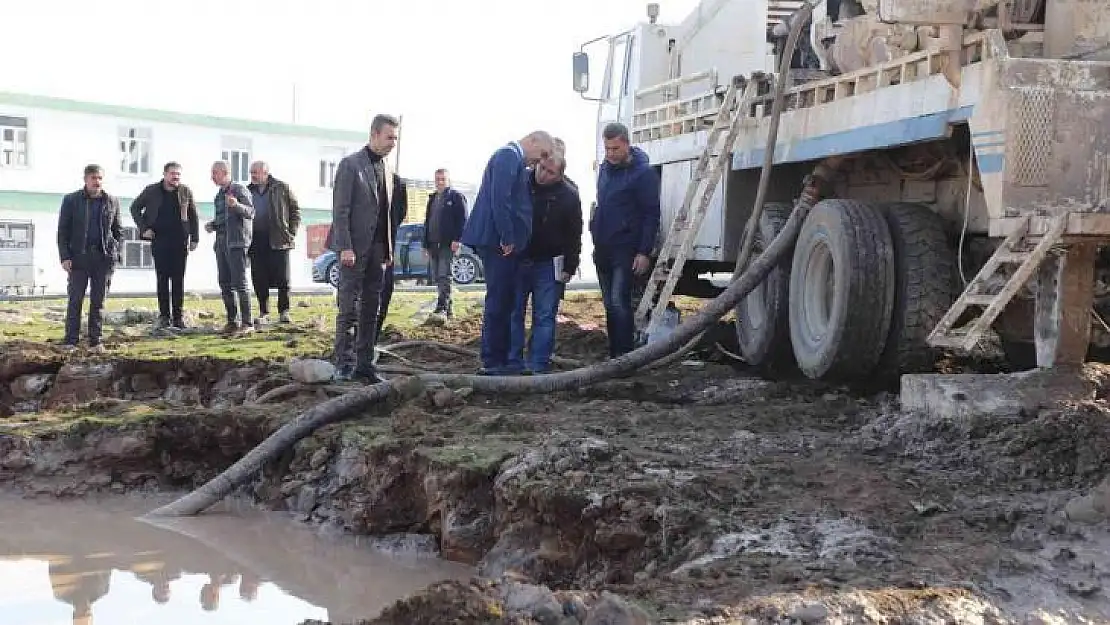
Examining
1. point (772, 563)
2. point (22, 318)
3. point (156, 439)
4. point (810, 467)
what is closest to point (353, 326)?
point (156, 439)

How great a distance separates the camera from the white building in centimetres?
3234

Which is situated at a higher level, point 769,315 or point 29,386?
point 769,315

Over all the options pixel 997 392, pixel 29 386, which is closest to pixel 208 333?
pixel 29 386

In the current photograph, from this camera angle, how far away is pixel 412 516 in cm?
571

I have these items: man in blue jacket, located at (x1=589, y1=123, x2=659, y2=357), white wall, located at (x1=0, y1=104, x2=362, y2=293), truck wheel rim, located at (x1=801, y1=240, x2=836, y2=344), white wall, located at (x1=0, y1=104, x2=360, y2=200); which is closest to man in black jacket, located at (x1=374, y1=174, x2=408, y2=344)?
man in blue jacket, located at (x1=589, y1=123, x2=659, y2=357)

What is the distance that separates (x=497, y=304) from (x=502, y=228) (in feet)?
1.76

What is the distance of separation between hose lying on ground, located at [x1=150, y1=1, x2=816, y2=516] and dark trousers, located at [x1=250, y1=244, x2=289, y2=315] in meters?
4.90

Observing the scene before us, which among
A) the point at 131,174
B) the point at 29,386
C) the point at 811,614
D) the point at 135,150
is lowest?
the point at 29,386

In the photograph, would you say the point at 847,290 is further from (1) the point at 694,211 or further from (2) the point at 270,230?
(2) the point at 270,230

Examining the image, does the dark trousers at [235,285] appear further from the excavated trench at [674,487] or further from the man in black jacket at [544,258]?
the man in black jacket at [544,258]

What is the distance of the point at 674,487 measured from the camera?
4785mm

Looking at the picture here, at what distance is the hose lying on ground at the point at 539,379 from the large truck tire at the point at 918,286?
114cm

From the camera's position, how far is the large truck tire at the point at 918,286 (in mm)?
6660

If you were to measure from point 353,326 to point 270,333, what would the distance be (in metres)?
3.34
